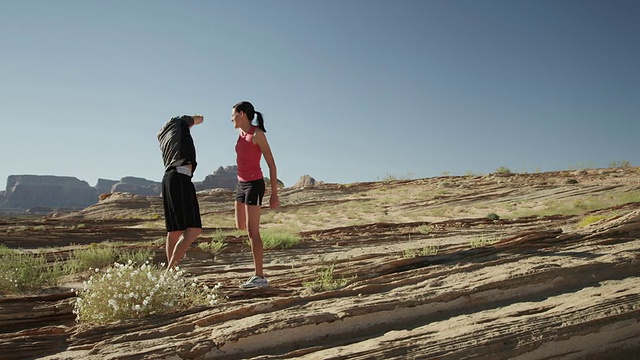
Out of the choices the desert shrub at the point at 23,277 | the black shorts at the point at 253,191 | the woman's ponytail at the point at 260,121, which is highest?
the woman's ponytail at the point at 260,121

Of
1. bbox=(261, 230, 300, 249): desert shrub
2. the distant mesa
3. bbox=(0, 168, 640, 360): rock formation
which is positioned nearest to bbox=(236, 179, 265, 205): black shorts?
bbox=(0, 168, 640, 360): rock formation

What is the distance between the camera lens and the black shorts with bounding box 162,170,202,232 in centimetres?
509

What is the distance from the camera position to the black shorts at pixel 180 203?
509 centimetres

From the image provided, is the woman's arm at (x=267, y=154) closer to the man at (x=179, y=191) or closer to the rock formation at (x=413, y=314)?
the man at (x=179, y=191)

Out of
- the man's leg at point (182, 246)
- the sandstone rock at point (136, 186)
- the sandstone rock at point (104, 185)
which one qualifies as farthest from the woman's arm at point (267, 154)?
the sandstone rock at point (104, 185)

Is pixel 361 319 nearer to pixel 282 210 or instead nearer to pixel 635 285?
pixel 635 285

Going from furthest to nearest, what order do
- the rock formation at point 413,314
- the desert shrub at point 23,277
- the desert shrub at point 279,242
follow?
the desert shrub at point 279,242 → the desert shrub at point 23,277 → the rock formation at point 413,314

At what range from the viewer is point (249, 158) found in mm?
5152

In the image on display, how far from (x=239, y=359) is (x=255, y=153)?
2335 mm

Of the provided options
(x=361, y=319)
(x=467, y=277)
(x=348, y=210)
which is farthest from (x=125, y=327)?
(x=348, y=210)

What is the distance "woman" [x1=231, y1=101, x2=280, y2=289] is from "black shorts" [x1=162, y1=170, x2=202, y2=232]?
54 cm

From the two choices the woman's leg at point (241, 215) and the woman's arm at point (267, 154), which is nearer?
the woman's arm at point (267, 154)

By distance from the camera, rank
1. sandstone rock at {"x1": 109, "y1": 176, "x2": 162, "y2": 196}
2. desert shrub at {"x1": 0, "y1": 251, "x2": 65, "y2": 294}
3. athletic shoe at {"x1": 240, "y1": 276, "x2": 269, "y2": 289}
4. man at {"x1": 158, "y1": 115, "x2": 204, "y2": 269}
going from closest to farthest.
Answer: athletic shoe at {"x1": 240, "y1": 276, "x2": 269, "y2": 289}, man at {"x1": 158, "y1": 115, "x2": 204, "y2": 269}, desert shrub at {"x1": 0, "y1": 251, "x2": 65, "y2": 294}, sandstone rock at {"x1": 109, "y1": 176, "x2": 162, "y2": 196}

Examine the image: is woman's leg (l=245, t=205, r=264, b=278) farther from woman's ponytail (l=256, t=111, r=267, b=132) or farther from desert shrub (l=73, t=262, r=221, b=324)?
woman's ponytail (l=256, t=111, r=267, b=132)
